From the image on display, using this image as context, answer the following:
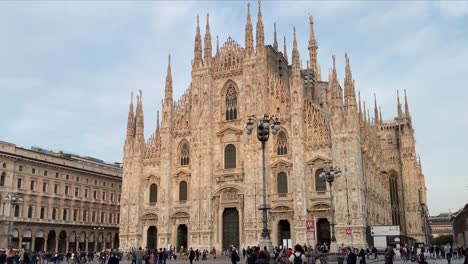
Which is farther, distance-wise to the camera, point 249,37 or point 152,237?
point 152,237

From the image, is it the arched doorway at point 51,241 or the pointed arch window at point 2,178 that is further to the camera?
the arched doorway at point 51,241

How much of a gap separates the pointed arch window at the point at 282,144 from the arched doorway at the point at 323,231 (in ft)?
23.1

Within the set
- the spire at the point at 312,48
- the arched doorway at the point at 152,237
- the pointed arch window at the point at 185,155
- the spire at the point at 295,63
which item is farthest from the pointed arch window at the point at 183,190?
the spire at the point at 312,48

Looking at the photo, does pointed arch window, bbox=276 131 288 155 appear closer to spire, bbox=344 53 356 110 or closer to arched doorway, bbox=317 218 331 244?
spire, bbox=344 53 356 110

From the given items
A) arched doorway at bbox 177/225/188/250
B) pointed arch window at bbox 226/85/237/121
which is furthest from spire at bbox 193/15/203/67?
arched doorway at bbox 177/225/188/250

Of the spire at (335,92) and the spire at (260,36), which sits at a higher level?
the spire at (260,36)

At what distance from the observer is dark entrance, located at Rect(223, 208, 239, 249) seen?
4623 centimetres

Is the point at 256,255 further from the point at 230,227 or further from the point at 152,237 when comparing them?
the point at 152,237

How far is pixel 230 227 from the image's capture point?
46688 millimetres

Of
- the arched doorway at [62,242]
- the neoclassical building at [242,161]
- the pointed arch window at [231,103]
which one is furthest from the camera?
the arched doorway at [62,242]

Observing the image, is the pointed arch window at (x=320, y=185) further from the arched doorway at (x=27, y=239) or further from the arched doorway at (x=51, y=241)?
the arched doorway at (x=51, y=241)

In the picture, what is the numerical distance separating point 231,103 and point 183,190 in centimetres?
1031

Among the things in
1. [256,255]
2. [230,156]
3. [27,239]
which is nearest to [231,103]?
[230,156]

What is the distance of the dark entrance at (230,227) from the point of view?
4623 centimetres
